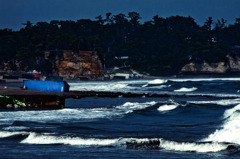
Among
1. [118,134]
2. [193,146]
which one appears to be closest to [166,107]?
[118,134]

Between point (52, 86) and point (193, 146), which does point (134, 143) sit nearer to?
point (193, 146)

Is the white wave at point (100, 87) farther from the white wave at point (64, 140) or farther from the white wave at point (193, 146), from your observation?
the white wave at point (193, 146)

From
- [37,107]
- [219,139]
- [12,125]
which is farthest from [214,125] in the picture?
[37,107]

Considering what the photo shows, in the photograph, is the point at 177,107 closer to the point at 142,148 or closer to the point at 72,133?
the point at 72,133

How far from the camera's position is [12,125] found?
4084cm

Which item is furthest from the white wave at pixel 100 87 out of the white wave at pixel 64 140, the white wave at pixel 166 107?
the white wave at pixel 64 140

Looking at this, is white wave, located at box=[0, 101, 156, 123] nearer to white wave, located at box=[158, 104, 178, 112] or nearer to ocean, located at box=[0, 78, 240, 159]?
ocean, located at box=[0, 78, 240, 159]

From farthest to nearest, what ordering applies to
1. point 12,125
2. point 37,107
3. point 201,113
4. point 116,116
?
point 37,107 < point 201,113 < point 116,116 < point 12,125

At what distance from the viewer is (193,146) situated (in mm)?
29406

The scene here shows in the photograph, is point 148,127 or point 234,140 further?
point 148,127

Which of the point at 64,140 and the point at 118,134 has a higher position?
the point at 64,140

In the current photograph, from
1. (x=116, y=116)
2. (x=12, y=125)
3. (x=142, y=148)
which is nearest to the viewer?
(x=142, y=148)

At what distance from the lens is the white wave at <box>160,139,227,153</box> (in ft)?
93.9

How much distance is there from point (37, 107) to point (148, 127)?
72.0 feet
